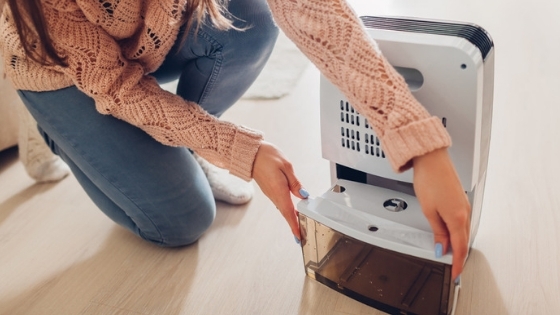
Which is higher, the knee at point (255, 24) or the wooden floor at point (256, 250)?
the knee at point (255, 24)

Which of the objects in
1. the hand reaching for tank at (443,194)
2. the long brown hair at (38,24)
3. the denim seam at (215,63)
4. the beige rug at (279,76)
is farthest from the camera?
the beige rug at (279,76)

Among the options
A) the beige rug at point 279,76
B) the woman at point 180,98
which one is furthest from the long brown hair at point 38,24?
the beige rug at point 279,76

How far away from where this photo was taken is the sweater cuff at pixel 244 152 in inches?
31.3

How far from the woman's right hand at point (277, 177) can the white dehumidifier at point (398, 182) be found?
3cm

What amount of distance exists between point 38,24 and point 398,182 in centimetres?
55

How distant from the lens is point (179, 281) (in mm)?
944

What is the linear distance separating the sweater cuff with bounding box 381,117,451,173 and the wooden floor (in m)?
0.31

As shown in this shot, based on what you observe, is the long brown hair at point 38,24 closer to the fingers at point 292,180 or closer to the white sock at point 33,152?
the fingers at point 292,180

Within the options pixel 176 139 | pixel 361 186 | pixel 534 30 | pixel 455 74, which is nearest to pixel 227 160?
pixel 176 139

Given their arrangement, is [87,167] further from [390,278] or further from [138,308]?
[390,278]

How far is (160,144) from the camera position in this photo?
3.10ft

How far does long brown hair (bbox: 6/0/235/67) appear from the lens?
72 cm

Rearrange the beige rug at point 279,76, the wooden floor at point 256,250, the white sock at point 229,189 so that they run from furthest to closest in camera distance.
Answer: the beige rug at point 279,76, the white sock at point 229,189, the wooden floor at point 256,250

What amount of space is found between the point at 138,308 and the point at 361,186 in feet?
1.34
